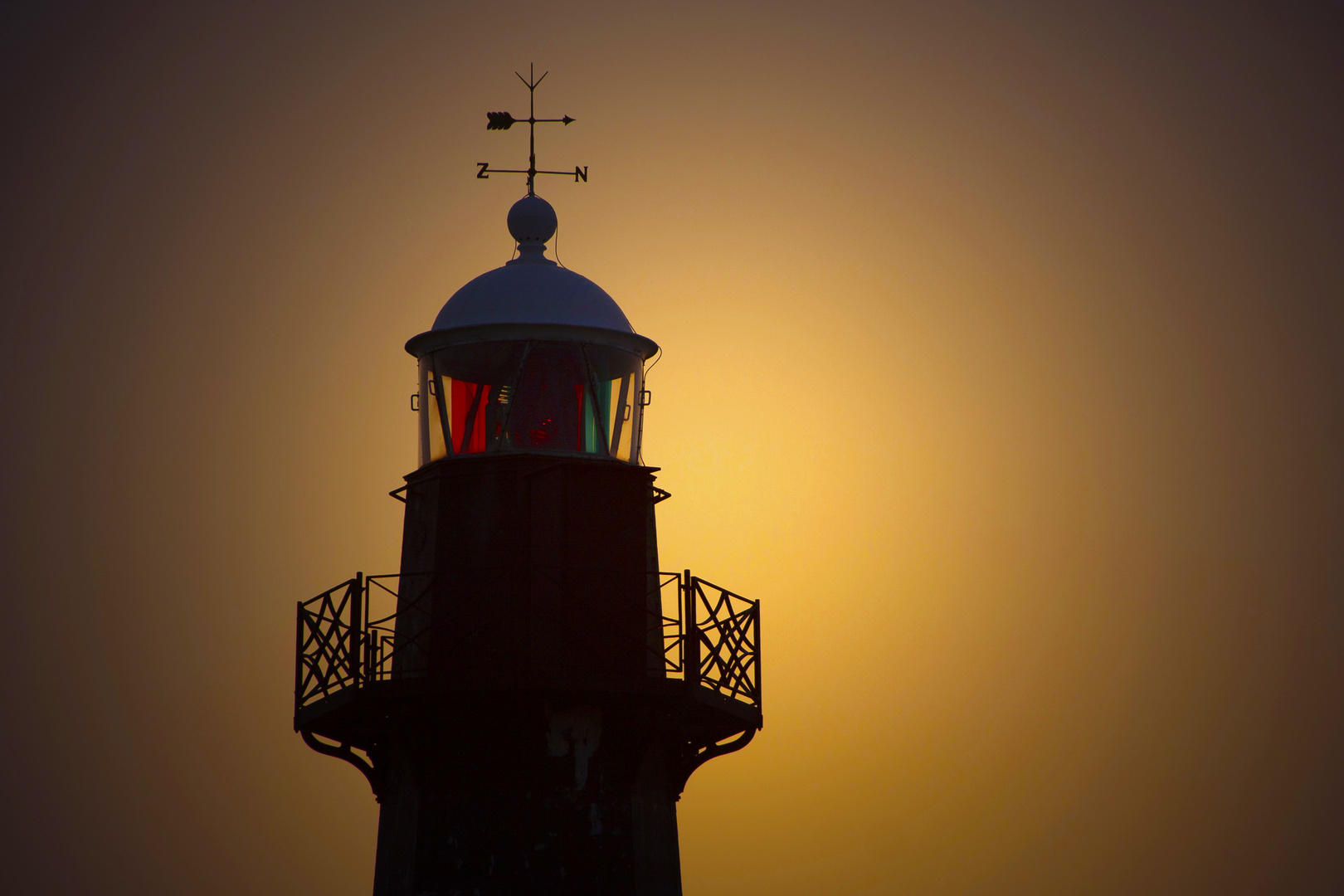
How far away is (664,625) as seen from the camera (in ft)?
66.8

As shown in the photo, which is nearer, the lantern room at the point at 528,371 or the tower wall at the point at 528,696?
the tower wall at the point at 528,696

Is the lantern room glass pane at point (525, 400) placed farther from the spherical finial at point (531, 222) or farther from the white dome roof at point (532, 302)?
the spherical finial at point (531, 222)

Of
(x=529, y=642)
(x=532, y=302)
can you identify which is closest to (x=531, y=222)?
(x=532, y=302)

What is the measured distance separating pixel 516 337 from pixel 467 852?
506cm

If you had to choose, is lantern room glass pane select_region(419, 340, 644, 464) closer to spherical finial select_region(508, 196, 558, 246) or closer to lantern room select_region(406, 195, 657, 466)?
lantern room select_region(406, 195, 657, 466)

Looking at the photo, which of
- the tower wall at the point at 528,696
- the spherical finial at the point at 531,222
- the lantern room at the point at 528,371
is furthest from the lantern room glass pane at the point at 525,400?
the spherical finial at the point at 531,222

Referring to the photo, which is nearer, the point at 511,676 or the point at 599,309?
the point at 511,676

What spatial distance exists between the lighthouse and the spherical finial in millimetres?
632

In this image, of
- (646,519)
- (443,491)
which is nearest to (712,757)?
(646,519)

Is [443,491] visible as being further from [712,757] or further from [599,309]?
[712,757]

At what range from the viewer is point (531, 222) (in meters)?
21.8

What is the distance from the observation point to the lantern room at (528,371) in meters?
20.5

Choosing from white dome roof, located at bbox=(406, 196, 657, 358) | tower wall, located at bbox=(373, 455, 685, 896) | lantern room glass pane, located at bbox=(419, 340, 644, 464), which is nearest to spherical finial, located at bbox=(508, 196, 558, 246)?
white dome roof, located at bbox=(406, 196, 657, 358)

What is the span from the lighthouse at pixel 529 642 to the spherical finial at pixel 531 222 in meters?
0.63
